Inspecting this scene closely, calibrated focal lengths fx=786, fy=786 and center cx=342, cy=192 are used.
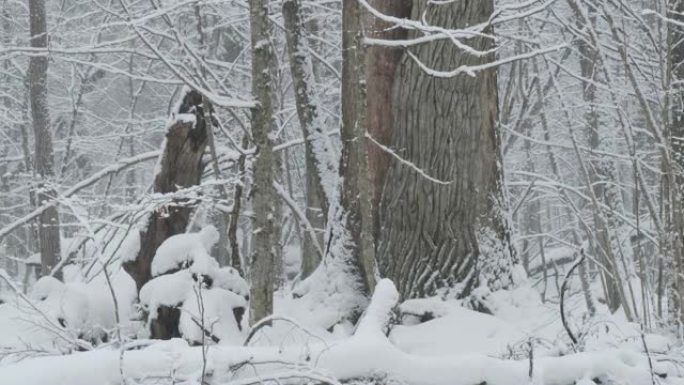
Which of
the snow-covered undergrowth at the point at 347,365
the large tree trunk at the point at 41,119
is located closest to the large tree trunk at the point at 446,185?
the snow-covered undergrowth at the point at 347,365

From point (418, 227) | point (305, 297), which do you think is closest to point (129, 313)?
point (305, 297)

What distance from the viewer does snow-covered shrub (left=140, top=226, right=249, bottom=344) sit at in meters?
4.12

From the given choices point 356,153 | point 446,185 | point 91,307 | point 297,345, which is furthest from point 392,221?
point 297,345

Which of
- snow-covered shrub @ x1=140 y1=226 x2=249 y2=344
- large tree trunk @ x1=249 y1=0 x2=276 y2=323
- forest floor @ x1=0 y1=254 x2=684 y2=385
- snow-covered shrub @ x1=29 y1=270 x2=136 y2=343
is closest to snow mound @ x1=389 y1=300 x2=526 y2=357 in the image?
forest floor @ x1=0 y1=254 x2=684 y2=385

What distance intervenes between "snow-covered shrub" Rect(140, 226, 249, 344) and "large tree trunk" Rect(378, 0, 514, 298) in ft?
4.06

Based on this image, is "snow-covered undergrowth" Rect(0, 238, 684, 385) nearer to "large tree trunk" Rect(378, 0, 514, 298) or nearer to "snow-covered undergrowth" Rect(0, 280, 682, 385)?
"snow-covered undergrowth" Rect(0, 280, 682, 385)

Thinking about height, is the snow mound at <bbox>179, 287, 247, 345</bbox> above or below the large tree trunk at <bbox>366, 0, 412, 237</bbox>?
below

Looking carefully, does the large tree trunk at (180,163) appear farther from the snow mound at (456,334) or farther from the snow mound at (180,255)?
the snow mound at (456,334)

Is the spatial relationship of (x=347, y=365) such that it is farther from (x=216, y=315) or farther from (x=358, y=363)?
(x=216, y=315)

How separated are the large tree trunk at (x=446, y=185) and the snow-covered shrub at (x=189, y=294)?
124cm

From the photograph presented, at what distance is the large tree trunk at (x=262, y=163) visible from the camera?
4.34 metres

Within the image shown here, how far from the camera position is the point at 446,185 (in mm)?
5262

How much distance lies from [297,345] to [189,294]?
154cm

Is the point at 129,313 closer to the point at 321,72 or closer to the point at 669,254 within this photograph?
the point at 669,254
